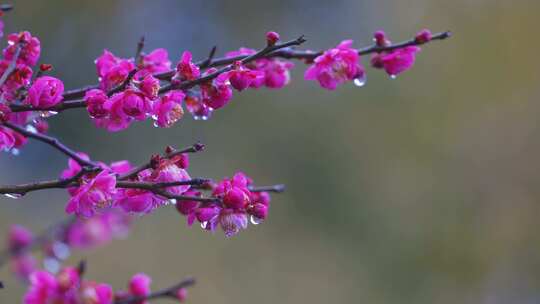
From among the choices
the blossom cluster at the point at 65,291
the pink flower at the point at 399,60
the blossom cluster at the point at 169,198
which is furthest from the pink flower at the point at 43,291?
the pink flower at the point at 399,60

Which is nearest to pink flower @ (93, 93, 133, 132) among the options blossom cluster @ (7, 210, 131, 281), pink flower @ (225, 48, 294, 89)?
pink flower @ (225, 48, 294, 89)

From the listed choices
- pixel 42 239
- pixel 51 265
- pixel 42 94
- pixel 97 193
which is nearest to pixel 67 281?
pixel 97 193

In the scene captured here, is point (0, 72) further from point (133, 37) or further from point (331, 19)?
point (331, 19)

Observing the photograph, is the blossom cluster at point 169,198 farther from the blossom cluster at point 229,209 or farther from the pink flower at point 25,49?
the pink flower at point 25,49

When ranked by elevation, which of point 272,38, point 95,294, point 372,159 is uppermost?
point 372,159

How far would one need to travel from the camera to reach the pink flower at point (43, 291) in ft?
3.46

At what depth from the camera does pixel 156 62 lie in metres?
1.22

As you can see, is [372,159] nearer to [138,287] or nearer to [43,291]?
[138,287]

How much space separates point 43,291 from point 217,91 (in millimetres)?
418

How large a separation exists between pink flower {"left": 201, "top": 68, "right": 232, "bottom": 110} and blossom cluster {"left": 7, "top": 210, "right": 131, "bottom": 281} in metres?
0.81

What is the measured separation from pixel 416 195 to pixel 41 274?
19.2 feet

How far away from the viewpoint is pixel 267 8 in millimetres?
Answer: 8391

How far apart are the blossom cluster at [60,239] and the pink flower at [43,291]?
595 millimetres

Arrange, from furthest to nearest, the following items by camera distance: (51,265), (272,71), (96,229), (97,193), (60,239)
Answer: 1. (96,229)
2. (60,239)
3. (51,265)
4. (272,71)
5. (97,193)
